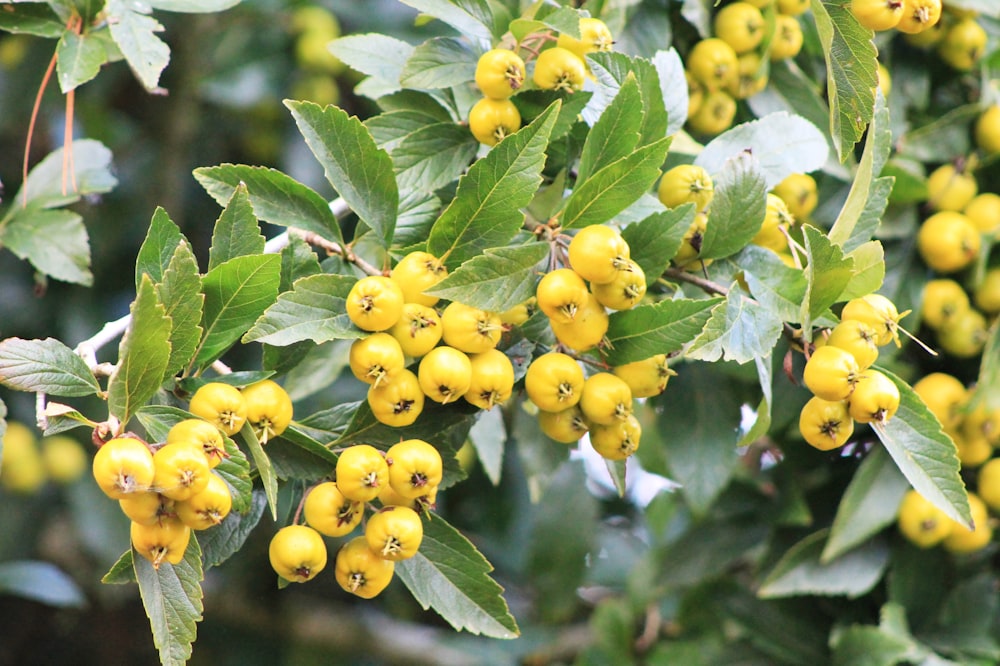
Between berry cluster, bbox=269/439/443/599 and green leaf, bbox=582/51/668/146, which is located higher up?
green leaf, bbox=582/51/668/146

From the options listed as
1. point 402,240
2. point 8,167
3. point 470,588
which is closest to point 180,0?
point 402,240

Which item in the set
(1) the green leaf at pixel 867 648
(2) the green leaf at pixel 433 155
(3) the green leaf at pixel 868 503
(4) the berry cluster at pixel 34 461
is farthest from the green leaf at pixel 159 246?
(4) the berry cluster at pixel 34 461

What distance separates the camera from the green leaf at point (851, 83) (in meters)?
0.93

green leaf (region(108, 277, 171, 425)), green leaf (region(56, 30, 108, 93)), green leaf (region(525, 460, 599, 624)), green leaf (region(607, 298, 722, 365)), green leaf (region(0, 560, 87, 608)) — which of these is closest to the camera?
green leaf (region(108, 277, 171, 425))

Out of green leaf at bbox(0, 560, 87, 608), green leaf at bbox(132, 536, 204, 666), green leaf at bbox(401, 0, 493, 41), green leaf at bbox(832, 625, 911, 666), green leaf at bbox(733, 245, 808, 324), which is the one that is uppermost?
green leaf at bbox(401, 0, 493, 41)

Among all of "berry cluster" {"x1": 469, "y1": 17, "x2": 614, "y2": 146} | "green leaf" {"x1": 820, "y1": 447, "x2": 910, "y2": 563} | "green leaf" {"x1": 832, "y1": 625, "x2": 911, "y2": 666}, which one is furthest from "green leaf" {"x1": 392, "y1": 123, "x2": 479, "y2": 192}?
"green leaf" {"x1": 832, "y1": 625, "x2": 911, "y2": 666}

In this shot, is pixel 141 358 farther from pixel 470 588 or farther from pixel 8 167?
pixel 8 167

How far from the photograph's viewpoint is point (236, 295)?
0.90 metres

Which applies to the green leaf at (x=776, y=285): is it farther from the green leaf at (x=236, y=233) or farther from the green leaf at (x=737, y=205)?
the green leaf at (x=236, y=233)

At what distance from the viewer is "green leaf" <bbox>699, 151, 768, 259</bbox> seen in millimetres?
1015

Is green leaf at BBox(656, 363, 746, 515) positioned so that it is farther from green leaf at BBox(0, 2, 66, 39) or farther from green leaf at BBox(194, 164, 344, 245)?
green leaf at BBox(0, 2, 66, 39)

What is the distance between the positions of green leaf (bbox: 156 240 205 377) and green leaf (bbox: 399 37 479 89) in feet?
1.20

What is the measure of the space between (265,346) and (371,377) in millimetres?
131

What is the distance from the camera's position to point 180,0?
1.21m
